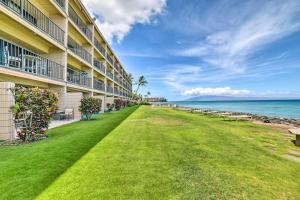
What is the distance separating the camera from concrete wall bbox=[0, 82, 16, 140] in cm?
803

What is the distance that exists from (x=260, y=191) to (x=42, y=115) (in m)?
8.39

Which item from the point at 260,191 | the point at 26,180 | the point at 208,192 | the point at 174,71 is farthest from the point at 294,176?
the point at 174,71

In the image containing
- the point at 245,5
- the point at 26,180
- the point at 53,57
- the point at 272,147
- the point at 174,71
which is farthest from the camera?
the point at 174,71

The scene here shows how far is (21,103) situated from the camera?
752 cm

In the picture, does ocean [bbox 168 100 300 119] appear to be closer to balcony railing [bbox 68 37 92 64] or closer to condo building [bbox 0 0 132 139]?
balcony railing [bbox 68 37 92 64]

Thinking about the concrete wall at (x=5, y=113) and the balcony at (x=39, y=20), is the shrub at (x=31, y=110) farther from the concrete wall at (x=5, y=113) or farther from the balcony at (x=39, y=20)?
the balcony at (x=39, y=20)

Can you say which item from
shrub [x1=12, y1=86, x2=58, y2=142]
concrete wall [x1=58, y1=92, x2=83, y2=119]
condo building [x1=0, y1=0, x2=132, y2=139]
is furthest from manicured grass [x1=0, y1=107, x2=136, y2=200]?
concrete wall [x1=58, y1=92, x2=83, y2=119]

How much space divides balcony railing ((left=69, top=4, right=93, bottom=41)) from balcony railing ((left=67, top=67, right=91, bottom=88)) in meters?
5.01

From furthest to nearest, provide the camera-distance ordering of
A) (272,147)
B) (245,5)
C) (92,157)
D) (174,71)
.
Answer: (174,71) → (245,5) → (272,147) → (92,157)

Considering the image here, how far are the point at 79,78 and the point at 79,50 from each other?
11.3 ft

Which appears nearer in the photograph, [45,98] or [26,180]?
[26,180]

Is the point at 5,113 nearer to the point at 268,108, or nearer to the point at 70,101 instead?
the point at 70,101

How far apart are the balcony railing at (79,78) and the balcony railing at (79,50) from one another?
6.55 ft

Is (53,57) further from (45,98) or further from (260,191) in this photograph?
(260,191)
